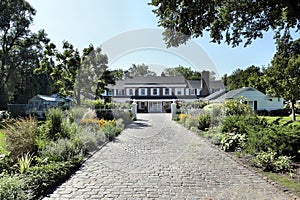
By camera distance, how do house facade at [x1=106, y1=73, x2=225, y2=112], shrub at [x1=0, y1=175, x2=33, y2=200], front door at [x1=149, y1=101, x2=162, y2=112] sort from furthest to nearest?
house facade at [x1=106, y1=73, x2=225, y2=112] → front door at [x1=149, y1=101, x2=162, y2=112] → shrub at [x1=0, y1=175, x2=33, y2=200]

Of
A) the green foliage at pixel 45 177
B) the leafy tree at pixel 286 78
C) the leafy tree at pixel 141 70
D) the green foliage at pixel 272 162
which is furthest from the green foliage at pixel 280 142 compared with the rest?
the leafy tree at pixel 286 78

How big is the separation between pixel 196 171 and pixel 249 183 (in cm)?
146

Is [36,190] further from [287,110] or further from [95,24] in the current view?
[287,110]

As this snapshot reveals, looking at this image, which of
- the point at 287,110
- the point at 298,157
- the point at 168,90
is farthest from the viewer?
the point at 168,90

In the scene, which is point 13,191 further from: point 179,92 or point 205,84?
point 205,84

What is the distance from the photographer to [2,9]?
88.9 ft

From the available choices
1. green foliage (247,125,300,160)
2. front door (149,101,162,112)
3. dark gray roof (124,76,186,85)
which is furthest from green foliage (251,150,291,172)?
dark gray roof (124,76,186,85)

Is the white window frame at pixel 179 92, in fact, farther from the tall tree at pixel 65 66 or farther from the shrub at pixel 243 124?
the shrub at pixel 243 124

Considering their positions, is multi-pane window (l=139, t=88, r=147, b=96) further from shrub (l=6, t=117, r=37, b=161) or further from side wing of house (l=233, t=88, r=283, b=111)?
shrub (l=6, t=117, r=37, b=161)

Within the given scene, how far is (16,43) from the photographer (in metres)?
31.1

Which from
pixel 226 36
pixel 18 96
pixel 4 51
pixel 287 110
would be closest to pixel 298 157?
pixel 226 36

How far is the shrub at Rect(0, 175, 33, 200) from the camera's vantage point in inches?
156

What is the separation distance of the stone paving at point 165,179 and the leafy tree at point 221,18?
4.66 metres

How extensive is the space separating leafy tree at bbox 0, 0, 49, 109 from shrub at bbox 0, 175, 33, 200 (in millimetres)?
29907
